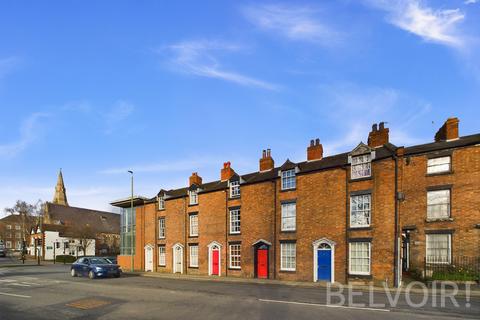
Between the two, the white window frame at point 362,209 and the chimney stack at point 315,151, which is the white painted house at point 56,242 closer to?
the chimney stack at point 315,151

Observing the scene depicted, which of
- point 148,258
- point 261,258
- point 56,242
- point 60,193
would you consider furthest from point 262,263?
point 60,193

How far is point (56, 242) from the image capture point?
272 ft

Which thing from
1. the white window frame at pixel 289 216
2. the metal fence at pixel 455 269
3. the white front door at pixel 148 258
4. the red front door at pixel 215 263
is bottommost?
the white front door at pixel 148 258

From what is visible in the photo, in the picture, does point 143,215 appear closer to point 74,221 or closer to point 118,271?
point 118,271

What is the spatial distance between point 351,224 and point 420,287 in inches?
211

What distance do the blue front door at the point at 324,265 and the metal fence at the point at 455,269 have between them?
5710 mm

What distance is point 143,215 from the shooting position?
43281 millimetres

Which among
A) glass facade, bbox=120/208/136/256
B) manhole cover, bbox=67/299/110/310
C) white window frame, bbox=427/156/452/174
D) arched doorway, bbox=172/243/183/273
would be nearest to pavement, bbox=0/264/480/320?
manhole cover, bbox=67/299/110/310

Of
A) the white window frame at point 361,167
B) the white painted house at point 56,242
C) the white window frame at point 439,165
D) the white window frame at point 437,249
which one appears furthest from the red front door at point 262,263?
the white painted house at point 56,242

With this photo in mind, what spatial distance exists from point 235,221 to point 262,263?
4.45m

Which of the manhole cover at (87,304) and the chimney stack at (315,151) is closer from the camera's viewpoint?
the manhole cover at (87,304)

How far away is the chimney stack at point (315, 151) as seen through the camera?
1164 inches

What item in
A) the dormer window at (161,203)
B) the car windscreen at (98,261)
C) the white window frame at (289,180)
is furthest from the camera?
the dormer window at (161,203)

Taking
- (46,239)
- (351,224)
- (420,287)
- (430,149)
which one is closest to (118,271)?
(351,224)
